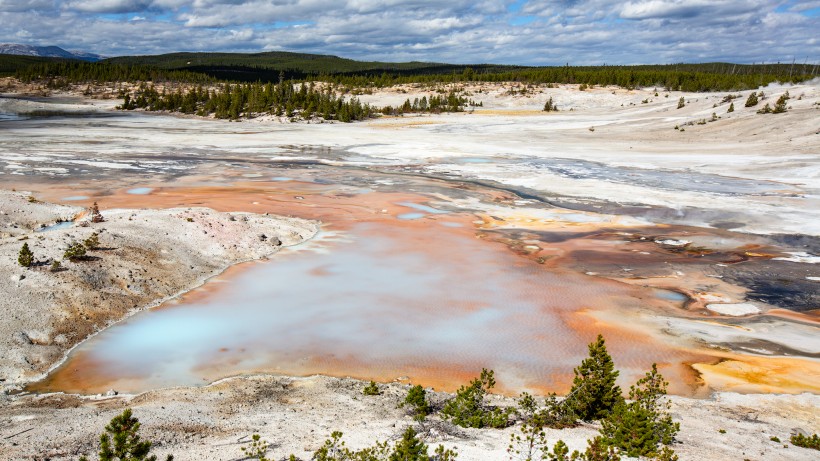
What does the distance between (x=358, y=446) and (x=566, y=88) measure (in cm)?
7392

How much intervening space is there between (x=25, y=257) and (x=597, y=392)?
10.7 m

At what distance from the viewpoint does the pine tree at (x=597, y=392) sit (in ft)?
23.7

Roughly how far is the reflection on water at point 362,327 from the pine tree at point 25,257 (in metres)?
2.37

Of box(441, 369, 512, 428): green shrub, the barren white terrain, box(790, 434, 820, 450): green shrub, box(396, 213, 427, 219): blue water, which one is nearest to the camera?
box(790, 434, 820, 450): green shrub

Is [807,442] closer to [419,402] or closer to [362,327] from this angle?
[419,402]

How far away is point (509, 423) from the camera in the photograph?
7.08 meters

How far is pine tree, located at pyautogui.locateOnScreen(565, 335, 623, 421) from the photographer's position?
23.7 ft

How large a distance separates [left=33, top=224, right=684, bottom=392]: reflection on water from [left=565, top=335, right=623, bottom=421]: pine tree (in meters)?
1.72

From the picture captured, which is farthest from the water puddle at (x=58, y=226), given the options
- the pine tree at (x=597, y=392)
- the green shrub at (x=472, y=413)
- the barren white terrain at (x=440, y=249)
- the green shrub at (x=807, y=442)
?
the green shrub at (x=807, y=442)

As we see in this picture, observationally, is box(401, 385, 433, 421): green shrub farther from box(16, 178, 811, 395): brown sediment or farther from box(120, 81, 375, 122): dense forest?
box(120, 81, 375, 122): dense forest

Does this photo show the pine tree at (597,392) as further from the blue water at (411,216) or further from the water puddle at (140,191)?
the water puddle at (140,191)

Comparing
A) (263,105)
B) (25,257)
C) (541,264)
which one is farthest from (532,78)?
(25,257)

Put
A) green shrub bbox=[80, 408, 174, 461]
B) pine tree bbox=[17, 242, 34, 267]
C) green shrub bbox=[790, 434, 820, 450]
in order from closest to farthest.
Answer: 1. green shrub bbox=[80, 408, 174, 461]
2. green shrub bbox=[790, 434, 820, 450]
3. pine tree bbox=[17, 242, 34, 267]

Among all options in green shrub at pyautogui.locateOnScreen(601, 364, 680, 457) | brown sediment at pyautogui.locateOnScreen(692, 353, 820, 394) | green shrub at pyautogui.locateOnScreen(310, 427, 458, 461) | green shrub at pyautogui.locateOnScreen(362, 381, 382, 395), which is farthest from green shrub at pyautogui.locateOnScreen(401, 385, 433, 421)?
brown sediment at pyautogui.locateOnScreen(692, 353, 820, 394)
